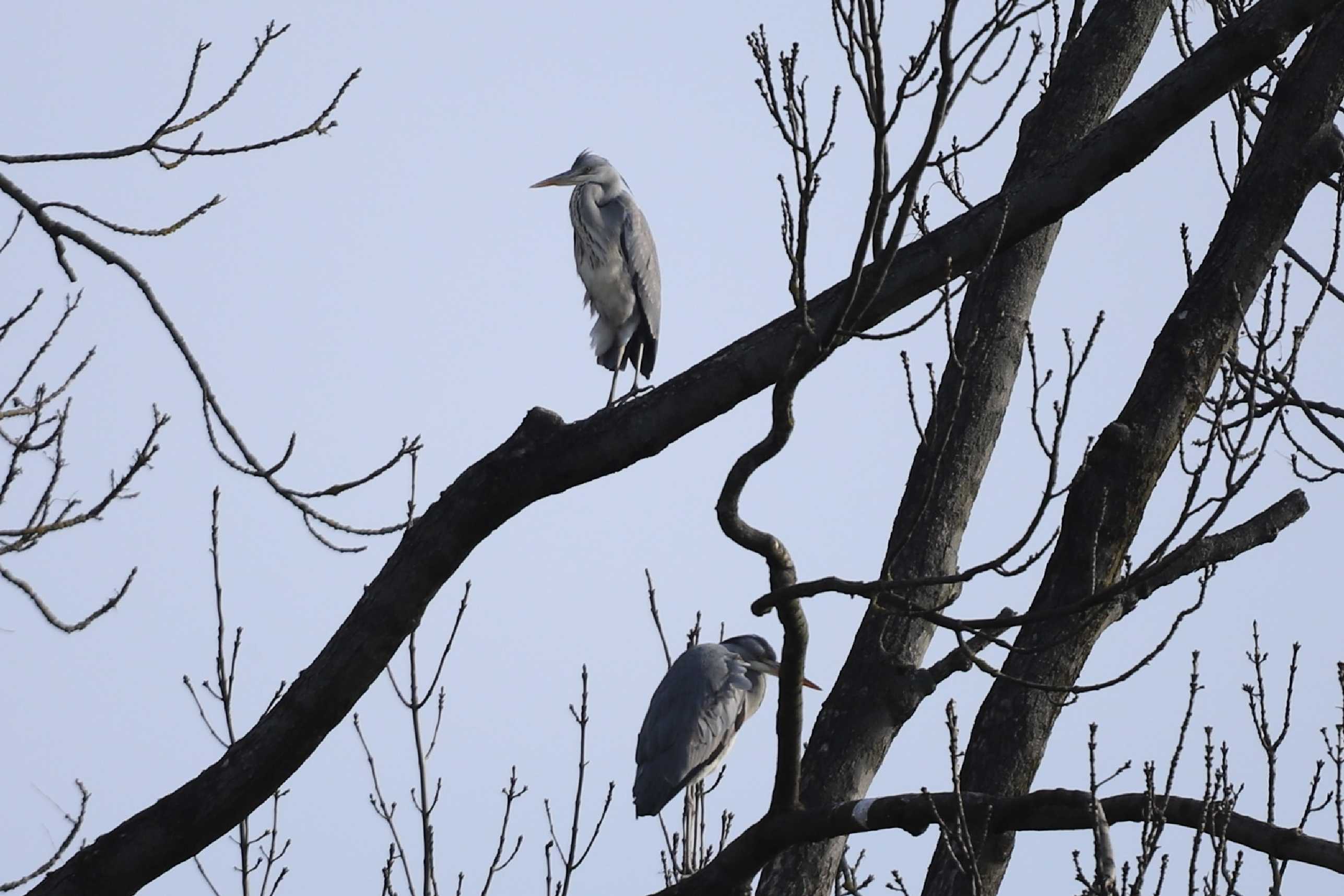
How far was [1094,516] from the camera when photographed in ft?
12.9

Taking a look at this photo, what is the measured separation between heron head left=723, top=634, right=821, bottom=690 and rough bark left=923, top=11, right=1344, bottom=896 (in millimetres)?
3809

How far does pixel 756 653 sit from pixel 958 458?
338cm

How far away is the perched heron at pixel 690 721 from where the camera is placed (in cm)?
739

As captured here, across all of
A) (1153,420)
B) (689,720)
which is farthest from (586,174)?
(1153,420)

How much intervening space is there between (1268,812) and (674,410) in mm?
2018

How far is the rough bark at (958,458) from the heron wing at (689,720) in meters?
2.74

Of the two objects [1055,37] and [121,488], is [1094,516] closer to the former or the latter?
[1055,37]

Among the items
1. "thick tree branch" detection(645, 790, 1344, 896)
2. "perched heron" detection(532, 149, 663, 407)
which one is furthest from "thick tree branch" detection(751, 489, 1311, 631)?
"perched heron" detection(532, 149, 663, 407)

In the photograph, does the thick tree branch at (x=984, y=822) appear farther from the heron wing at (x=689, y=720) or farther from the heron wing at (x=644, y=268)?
the heron wing at (x=644, y=268)

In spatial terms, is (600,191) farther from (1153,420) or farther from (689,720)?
(1153,420)

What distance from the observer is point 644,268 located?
36.1ft

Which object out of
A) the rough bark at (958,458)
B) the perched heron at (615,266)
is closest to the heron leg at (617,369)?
the perched heron at (615,266)

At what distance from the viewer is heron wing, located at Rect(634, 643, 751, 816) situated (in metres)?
7.39

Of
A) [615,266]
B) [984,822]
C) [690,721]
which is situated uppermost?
[615,266]
